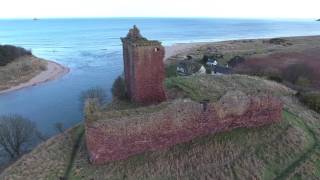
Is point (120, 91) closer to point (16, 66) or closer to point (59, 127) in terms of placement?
point (59, 127)

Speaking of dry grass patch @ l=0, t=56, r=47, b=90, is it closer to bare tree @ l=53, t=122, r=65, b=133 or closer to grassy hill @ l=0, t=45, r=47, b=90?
grassy hill @ l=0, t=45, r=47, b=90

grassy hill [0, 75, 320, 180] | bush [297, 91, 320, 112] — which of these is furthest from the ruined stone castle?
bush [297, 91, 320, 112]

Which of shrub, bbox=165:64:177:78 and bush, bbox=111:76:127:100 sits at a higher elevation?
bush, bbox=111:76:127:100

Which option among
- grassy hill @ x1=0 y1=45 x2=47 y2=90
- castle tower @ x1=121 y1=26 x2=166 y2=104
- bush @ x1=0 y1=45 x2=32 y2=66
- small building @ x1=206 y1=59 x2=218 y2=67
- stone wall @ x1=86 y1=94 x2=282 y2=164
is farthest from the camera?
bush @ x1=0 y1=45 x2=32 y2=66

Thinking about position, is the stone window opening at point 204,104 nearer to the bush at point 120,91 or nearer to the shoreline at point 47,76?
the bush at point 120,91

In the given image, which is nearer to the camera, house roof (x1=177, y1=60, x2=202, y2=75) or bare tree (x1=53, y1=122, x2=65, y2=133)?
bare tree (x1=53, y1=122, x2=65, y2=133)

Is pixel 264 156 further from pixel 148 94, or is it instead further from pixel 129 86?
pixel 129 86

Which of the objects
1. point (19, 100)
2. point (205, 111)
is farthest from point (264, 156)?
point (19, 100)
